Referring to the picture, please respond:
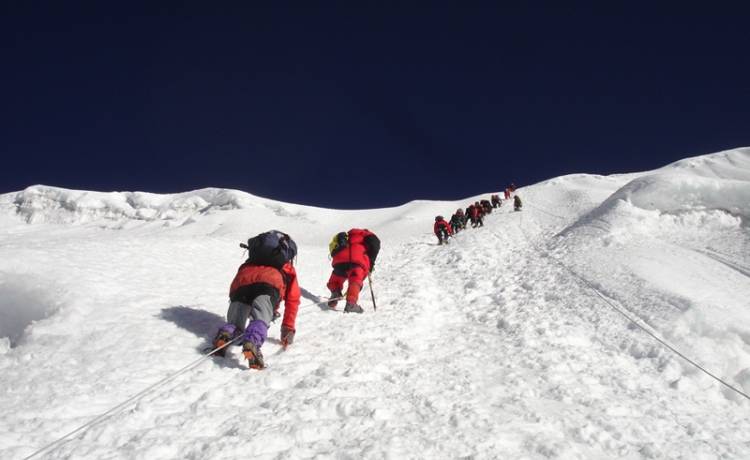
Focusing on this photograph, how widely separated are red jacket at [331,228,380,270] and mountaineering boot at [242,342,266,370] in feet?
8.65

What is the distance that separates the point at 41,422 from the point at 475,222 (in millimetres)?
15324

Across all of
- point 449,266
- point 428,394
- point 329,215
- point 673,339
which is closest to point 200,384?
point 428,394

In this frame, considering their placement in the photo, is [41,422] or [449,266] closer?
[41,422]

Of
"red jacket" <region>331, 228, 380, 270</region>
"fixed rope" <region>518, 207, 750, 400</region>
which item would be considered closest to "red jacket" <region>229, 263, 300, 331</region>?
"red jacket" <region>331, 228, 380, 270</region>

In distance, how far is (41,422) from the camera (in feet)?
7.23

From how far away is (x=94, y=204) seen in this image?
43469 mm

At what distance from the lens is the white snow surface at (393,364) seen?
2.29 m

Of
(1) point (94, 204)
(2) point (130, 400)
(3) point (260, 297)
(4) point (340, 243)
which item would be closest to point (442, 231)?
(4) point (340, 243)

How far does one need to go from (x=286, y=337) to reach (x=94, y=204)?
49470 mm

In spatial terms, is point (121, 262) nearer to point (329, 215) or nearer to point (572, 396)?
point (572, 396)

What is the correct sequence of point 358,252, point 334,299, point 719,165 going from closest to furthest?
1. point 334,299
2. point 358,252
3. point 719,165

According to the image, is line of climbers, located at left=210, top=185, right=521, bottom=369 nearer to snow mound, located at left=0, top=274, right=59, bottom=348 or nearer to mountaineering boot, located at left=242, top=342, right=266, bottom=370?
mountaineering boot, located at left=242, top=342, right=266, bottom=370

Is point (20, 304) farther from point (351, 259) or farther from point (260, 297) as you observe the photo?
point (351, 259)

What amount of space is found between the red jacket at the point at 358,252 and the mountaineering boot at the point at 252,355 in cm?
264
